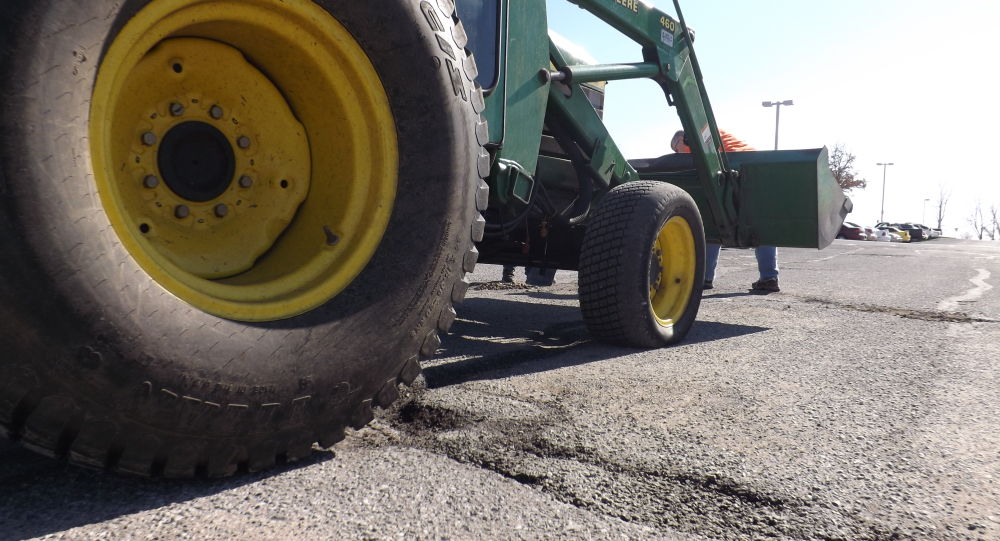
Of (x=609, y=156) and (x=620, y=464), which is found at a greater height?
(x=609, y=156)

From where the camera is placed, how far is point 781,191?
4.89 metres

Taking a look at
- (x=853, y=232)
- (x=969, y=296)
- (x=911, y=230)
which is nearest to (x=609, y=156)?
(x=969, y=296)

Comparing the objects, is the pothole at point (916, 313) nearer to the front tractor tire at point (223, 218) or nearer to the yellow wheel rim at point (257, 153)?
the front tractor tire at point (223, 218)

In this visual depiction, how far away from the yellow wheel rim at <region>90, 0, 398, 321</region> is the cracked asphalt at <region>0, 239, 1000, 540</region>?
425mm

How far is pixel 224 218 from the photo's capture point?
5.92 feet

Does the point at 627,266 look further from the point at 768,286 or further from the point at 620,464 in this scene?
the point at 768,286

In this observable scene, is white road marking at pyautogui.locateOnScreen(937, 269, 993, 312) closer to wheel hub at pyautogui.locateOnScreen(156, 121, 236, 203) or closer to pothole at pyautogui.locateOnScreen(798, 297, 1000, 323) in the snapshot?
pothole at pyautogui.locateOnScreen(798, 297, 1000, 323)

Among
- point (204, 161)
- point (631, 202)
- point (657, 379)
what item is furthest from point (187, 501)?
point (631, 202)

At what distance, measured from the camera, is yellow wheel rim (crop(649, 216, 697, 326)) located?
3756 mm

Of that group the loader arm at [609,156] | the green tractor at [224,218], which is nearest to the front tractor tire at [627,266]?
the loader arm at [609,156]

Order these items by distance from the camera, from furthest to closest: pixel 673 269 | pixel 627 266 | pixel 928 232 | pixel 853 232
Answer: pixel 928 232 < pixel 853 232 < pixel 673 269 < pixel 627 266

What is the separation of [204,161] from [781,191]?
4.12m

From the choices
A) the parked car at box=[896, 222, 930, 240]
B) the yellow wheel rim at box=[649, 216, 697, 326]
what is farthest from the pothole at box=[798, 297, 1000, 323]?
the parked car at box=[896, 222, 930, 240]

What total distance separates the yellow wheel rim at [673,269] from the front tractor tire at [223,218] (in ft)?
6.61
